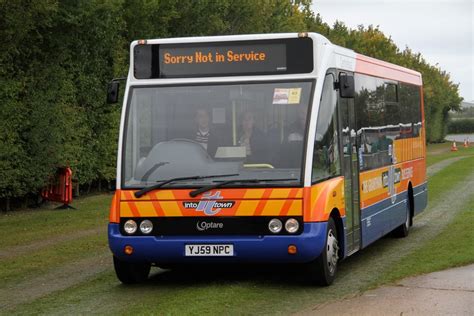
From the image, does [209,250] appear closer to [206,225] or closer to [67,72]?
[206,225]

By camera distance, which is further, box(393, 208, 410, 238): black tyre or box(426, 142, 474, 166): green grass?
box(426, 142, 474, 166): green grass

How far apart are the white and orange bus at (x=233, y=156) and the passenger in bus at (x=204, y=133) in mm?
11

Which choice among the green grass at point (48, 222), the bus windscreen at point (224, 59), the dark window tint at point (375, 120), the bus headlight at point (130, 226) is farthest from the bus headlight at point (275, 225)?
the green grass at point (48, 222)

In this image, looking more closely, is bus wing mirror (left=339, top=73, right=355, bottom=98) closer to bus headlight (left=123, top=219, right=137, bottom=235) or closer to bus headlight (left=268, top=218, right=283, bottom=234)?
bus headlight (left=268, top=218, right=283, bottom=234)

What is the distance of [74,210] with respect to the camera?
22.8m

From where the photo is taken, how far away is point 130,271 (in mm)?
10789

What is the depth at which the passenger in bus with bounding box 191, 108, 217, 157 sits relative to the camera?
34.2ft

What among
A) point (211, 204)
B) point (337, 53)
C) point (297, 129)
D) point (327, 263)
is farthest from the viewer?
point (337, 53)

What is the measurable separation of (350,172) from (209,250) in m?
2.52

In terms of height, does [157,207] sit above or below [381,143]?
below

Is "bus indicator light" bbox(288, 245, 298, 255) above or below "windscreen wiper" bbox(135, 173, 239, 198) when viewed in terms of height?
below

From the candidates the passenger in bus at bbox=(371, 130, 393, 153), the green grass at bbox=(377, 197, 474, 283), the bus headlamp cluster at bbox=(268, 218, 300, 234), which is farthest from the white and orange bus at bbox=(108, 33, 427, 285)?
the passenger in bus at bbox=(371, 130, 393, 153)

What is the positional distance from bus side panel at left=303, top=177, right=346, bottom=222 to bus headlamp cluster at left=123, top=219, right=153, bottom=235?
64.6 inches

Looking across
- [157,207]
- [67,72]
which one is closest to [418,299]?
[157,207]
